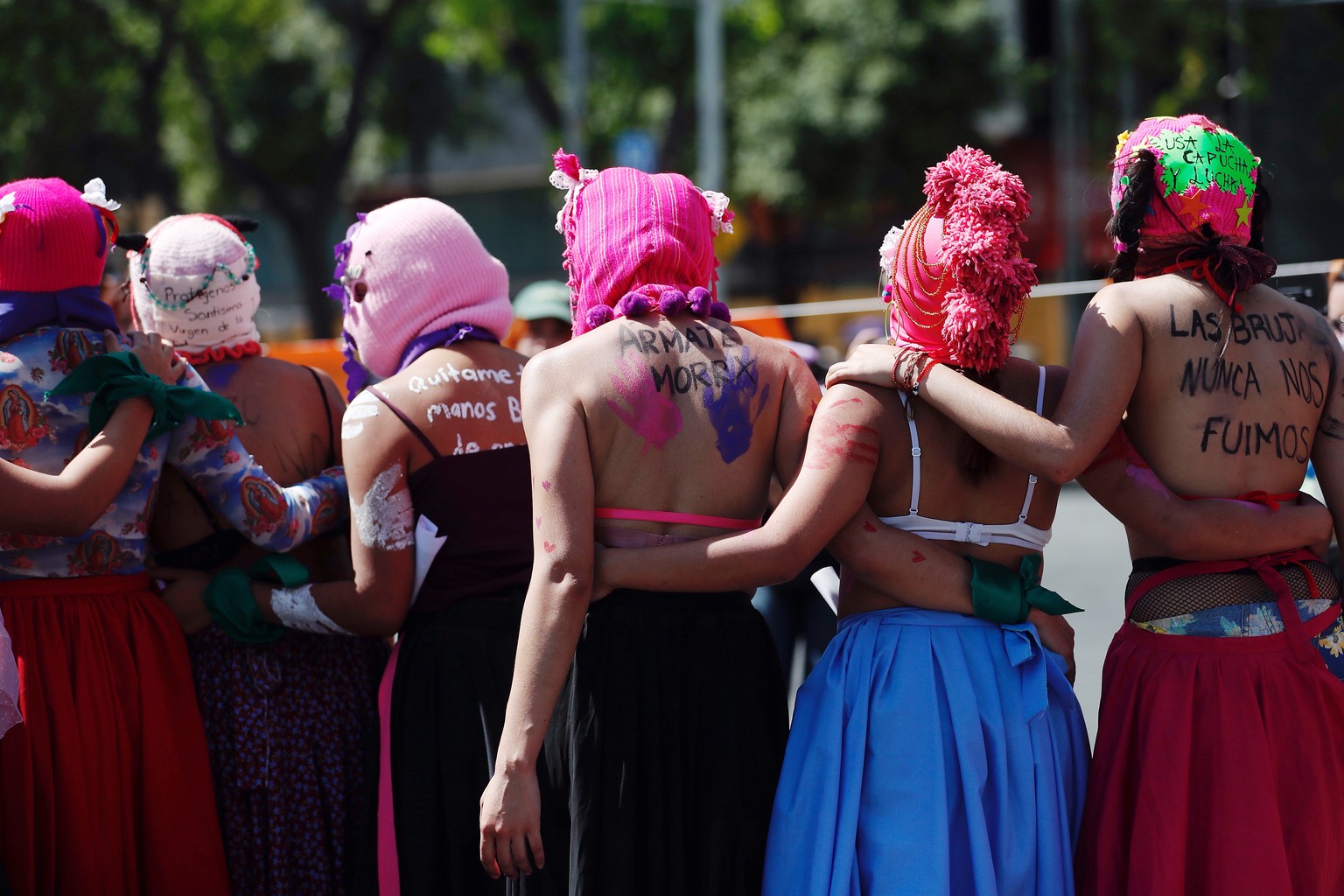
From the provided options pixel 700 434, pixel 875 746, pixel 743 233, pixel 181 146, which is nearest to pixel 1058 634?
pixel 875 746

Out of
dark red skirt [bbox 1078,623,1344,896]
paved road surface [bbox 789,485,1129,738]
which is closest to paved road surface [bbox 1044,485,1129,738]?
paved road surface [bbox 789,485,1129,738]

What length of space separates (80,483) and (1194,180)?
7.64 feet

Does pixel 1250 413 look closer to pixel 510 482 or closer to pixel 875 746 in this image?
pixel 875 746

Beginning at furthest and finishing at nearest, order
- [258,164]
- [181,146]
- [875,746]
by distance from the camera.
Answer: [181,146] → [258,164] → [875,746]

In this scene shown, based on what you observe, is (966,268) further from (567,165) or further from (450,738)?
(450,738)

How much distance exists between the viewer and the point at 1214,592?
2.66 meters

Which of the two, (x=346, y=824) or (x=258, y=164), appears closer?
(x=346, y=824)

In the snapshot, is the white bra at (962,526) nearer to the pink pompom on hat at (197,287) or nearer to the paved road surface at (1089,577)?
the pink pompom on hat at (197,287)

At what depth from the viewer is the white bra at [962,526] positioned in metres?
2.49

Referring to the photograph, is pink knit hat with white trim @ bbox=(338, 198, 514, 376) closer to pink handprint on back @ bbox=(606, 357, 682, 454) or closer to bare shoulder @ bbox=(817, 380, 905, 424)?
pink handprint on back @ bbox=(606, 357, 682, 454)

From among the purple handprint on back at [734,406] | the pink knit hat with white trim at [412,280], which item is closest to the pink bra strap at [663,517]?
the purple handprint on back at [734,406]

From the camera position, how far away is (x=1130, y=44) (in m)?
17.0

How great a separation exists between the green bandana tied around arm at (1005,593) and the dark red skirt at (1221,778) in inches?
12.4

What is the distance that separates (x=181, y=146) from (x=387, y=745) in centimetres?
2073
